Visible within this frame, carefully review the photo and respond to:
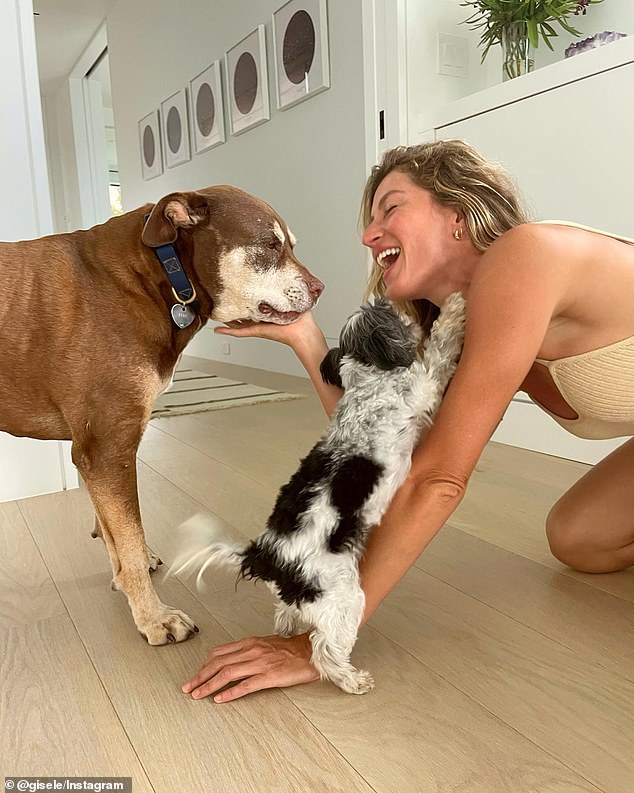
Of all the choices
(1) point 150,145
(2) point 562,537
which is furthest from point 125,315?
(1) point 150,145

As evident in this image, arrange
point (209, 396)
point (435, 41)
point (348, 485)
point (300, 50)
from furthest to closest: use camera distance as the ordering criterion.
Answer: point (300, 50) < point (209, 396) < point (435, 41) < point (348, 485)

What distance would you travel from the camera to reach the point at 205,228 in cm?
138

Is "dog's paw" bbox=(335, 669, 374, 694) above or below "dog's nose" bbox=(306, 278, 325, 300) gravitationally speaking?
below

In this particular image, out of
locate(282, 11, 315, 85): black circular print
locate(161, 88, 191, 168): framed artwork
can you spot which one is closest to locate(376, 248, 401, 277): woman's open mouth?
locate(282, 11, 315, 85): black circular print

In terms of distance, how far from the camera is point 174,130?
246 inches

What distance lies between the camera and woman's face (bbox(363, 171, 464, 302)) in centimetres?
130

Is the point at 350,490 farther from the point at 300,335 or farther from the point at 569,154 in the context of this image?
the point at 569,154

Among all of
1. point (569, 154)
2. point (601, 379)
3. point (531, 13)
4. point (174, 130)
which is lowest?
point (601, 379)

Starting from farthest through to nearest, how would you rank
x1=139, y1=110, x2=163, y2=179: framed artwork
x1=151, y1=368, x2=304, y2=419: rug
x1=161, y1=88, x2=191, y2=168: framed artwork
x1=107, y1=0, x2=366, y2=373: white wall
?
1. x1=139, y1=110, x2=163, y2=179: framed artwork
2. x1=161, y1=88, x2=191, y2=168: framed artwork
3. x1=107, y1=0, x2=366, y2=373: white wall
4. x1=151, y1=368, x2=304, y2=419: rug

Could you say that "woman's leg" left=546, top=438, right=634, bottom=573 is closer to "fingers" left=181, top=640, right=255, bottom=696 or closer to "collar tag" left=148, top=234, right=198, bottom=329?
"fingers" left=181, top=640, right=255, bottom=696

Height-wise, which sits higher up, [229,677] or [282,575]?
[282,575]

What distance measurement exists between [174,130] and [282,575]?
6.04 meters

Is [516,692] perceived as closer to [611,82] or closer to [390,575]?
[390,575]

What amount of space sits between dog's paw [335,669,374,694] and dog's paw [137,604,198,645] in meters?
0.36
